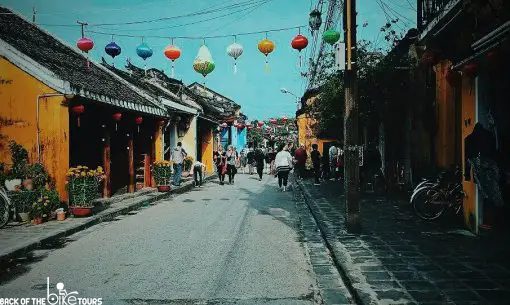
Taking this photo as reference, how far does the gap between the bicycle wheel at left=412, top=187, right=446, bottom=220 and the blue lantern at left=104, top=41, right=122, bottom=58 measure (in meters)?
10.1

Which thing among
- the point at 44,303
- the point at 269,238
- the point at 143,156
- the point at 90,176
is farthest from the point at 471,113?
the point at 143,156

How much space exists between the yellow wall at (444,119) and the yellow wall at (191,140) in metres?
16.7

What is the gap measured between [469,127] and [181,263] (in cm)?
583

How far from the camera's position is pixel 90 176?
11648mm

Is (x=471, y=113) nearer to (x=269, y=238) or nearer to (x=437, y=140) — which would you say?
(x=269, y=238)

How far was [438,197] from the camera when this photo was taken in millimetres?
9883

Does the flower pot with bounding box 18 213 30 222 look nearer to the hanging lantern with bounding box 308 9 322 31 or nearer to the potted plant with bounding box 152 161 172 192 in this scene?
the potted plant with bounding box 152 161 172 192

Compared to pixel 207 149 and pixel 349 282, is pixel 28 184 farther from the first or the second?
pixel 207 149

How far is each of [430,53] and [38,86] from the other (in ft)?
33.0

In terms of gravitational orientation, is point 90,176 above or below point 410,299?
above

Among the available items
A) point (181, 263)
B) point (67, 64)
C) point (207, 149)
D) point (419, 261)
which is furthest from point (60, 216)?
point (207, 149)

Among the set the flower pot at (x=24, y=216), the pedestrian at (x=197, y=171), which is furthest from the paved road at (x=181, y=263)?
the pedestrian at (x=197, y=171)

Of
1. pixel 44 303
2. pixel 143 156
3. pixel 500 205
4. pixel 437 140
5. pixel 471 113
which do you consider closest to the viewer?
pixel 44 303

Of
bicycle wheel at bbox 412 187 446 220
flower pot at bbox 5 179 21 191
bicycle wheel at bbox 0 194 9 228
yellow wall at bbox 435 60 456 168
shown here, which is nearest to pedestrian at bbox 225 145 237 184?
yellow wall at bbox 435 60 456 168
